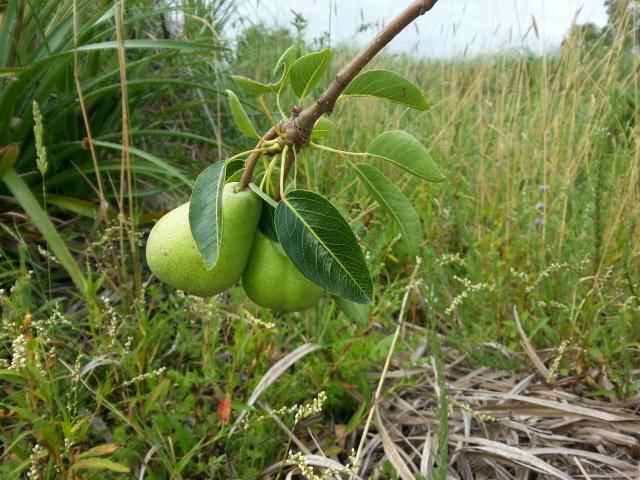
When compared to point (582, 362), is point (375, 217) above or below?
above

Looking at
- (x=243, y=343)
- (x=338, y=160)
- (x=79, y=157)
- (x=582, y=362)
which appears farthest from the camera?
(x=338, y=160)

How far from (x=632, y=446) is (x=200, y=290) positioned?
43.4 inches

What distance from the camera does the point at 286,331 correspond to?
1507 mm

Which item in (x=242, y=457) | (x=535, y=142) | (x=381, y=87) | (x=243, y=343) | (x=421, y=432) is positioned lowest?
(x=421, y=432)

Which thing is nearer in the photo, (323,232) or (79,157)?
(323,232)

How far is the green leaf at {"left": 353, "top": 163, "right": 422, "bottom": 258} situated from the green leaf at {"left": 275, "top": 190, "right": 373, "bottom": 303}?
74 millimetres

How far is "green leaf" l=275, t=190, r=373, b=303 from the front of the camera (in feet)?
1.22

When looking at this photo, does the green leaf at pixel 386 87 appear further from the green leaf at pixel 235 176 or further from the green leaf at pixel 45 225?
the green leaf at pixel 45 225

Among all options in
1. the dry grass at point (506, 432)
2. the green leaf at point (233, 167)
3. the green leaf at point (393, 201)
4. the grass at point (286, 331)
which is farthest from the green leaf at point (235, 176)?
the dry grass at point (506, 432)

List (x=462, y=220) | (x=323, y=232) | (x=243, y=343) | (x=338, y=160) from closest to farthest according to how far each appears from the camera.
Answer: (x=323, y=232), (x=243, y=343), (x=462, y=220), (x=338, y=160)

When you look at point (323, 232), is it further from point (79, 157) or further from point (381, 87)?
point (79, 157)

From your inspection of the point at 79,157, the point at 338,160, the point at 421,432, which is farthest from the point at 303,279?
the point at 338,160

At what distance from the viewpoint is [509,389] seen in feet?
4.55

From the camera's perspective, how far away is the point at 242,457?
1.06 metres
